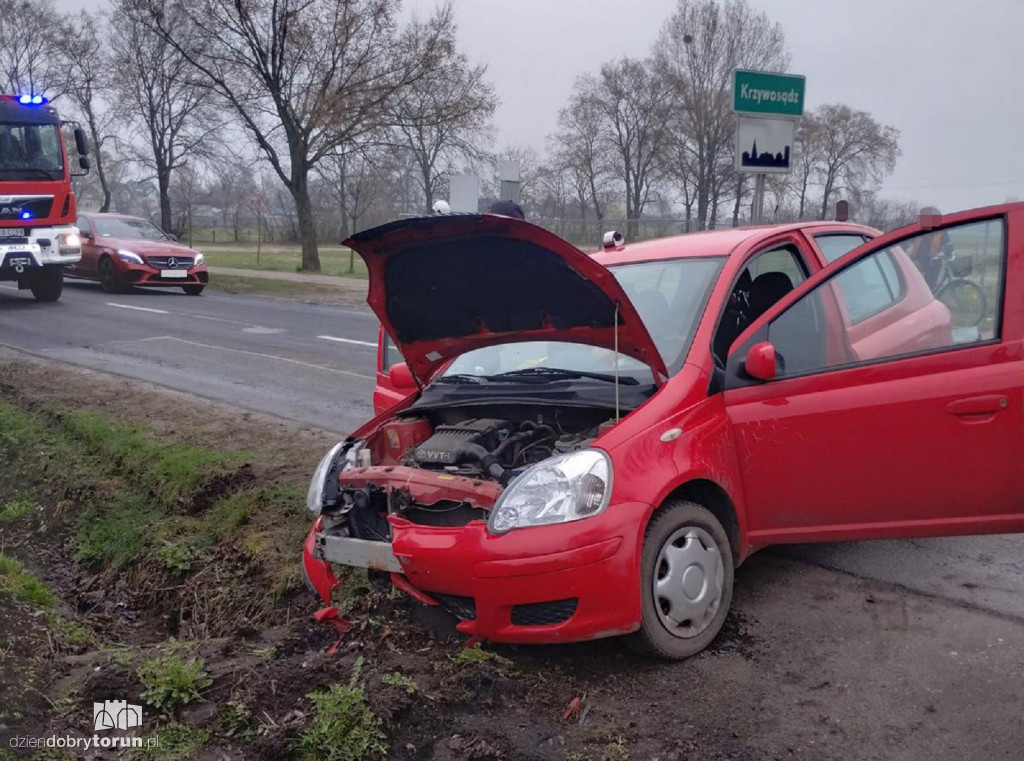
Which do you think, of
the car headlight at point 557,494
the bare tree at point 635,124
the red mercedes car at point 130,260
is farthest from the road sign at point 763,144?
the bare tree at point 635,124

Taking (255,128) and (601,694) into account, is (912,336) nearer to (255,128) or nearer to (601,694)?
(601,694)

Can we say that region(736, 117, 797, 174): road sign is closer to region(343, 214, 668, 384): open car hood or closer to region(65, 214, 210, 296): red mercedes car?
region(343, 214, 668, 384): open car hood

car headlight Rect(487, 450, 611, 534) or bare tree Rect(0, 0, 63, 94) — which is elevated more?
bare tree Rect(0, 0, 63, 94)

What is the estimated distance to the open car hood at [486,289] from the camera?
399cm

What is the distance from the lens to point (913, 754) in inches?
127

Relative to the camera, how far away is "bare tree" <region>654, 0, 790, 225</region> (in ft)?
130

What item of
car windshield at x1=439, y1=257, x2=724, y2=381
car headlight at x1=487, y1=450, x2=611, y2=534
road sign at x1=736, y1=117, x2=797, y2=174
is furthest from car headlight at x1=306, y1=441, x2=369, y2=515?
road sign at x1=736, y1=117, x2=797, y2=174

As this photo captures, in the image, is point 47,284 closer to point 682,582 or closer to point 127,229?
point 127,229

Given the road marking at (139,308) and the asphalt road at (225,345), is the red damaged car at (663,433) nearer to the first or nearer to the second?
the asphalt road at (225,345)

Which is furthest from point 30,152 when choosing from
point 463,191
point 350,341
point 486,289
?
point 486,289

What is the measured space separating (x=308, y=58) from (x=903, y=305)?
85.6 ft

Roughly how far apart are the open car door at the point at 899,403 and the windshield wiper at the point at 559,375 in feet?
1.44

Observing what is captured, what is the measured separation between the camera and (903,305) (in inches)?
177

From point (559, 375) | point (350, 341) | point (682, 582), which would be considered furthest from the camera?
point (350, 341)
